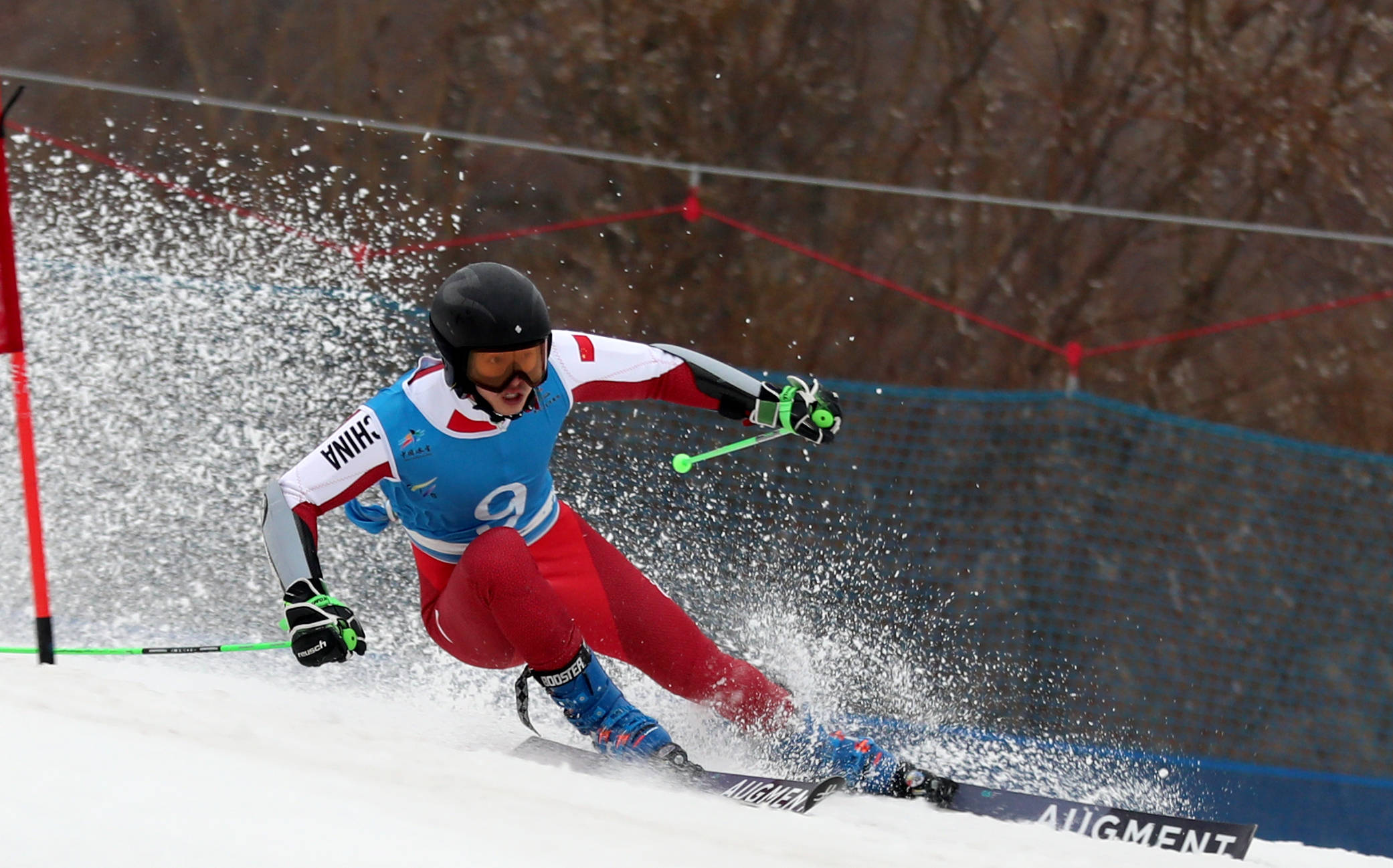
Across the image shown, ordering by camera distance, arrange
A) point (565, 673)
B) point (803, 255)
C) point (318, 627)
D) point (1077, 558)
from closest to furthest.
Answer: point (318, 627) → point (565, 673) → point (1077, 558) → point (803, 255)

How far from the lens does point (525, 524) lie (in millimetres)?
3129

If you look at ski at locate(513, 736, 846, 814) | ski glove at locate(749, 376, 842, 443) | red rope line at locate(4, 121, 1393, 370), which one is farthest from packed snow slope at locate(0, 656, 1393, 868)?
red rope line at locate(4, 121, 1393, 370)

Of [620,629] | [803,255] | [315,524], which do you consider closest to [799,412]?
[620,629]

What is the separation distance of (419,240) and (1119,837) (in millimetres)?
6754

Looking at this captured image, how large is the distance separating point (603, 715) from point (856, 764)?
632 millimetres

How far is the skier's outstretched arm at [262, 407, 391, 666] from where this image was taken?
257 cm

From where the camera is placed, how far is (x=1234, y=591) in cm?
803

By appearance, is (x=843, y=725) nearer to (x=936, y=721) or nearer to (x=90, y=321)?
(x=936, y=721)

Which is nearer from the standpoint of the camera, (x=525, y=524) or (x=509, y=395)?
(x=509, y=395)

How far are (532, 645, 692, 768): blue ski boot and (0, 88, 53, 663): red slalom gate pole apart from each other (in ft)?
3.58

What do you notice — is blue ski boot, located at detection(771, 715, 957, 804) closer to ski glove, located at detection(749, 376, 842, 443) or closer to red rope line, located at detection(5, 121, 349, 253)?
ski glove, located at detection(749, 376, 842, 443)

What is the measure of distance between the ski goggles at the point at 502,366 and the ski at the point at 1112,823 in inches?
54.1

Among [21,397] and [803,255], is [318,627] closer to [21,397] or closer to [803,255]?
[21,397]

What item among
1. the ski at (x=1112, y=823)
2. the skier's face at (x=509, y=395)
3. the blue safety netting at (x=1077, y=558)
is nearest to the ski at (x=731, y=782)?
the ski at (x=1112, y=823)
